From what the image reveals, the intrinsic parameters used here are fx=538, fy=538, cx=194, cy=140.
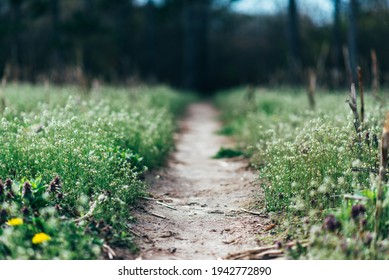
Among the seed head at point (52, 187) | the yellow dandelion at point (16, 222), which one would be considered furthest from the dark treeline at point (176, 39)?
the yellow dandelion at point (16, 222)

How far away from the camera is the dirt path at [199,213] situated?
176 inches

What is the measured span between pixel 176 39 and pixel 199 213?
3276 cm

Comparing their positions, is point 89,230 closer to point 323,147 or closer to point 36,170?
point 36,170

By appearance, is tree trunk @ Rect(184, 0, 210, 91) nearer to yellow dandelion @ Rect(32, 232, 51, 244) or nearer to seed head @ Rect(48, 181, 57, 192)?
seed head @ Rect(48, 181, 57, 192)

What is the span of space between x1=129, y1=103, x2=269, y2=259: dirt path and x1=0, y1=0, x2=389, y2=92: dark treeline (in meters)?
15.3

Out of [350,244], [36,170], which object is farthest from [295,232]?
[36,170]

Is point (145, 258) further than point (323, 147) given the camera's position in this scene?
No

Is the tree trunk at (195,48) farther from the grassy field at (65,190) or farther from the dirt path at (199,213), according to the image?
Answer: the grassy field at (65,190)

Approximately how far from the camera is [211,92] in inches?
1423

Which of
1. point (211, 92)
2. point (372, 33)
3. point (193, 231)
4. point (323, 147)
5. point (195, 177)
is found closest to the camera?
point (193, 231)

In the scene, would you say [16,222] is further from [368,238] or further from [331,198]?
[331,198]

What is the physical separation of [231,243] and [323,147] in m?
1.47
